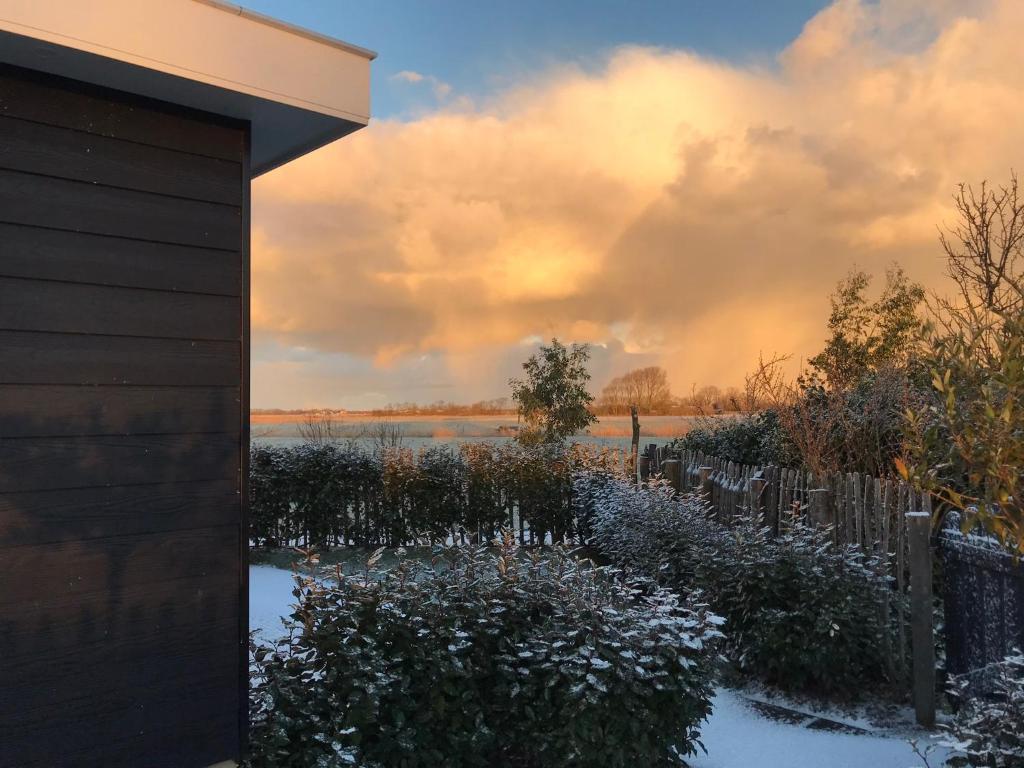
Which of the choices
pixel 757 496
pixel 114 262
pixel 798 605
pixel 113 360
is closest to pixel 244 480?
pixel 113 360

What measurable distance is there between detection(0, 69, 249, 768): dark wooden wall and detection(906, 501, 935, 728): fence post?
362cm

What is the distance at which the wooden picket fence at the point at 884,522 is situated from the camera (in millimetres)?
4582

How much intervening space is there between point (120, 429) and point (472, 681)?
1.72m

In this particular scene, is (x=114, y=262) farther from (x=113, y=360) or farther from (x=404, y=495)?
(x=404, y=495)

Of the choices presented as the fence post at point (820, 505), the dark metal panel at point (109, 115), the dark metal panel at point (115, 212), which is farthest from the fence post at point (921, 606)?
the dark metal panel at point (109, 115)

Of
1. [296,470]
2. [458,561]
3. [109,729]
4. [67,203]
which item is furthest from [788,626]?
[296,470]

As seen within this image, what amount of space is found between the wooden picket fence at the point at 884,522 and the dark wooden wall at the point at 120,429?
144 inches

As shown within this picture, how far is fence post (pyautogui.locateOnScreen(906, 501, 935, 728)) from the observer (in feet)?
14.8

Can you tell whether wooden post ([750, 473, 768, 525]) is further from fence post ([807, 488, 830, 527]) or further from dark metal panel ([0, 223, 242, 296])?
dark metal panel ([0, 223, 242, 296])

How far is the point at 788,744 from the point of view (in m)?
4.21

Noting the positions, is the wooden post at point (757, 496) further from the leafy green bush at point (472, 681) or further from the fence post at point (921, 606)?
the leafy green bush at point (472, 681)

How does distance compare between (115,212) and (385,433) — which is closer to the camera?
(115,212)

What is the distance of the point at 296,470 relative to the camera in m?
9.59

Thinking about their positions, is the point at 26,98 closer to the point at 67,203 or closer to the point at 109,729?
the point at 67,203
